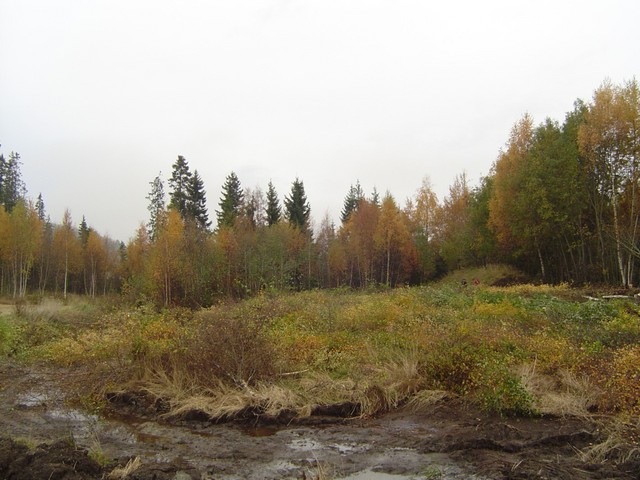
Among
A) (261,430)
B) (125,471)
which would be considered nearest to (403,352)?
(261,430)

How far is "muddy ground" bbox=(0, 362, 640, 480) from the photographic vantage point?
16.6 feet

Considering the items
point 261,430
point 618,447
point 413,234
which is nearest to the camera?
point 618,447

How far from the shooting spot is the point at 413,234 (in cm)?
4525

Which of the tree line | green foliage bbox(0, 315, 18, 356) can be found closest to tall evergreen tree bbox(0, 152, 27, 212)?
the tree line

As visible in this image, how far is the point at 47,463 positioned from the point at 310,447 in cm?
330

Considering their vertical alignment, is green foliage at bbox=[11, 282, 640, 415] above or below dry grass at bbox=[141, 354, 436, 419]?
above

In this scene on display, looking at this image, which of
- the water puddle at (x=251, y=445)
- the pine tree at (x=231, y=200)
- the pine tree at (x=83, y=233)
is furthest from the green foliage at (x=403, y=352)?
the pine tree at (x=83, y=233)

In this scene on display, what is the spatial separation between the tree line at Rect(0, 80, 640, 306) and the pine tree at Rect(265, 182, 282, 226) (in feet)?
0.37

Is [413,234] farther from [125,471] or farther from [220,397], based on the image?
[125,471]

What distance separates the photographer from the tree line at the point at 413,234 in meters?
23.1

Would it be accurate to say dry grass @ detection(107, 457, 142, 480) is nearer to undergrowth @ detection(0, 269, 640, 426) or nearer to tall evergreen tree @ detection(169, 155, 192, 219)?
undergrowth @ detection(0, 269, 640, 426)

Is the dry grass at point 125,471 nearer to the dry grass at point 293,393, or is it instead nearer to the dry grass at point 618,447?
the dry grass at point 293,393

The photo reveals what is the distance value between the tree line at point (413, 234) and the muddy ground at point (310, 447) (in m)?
13.7

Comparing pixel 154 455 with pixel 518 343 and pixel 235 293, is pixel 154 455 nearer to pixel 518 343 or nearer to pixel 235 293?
pixel 518 343
